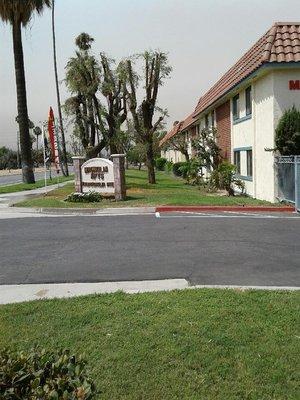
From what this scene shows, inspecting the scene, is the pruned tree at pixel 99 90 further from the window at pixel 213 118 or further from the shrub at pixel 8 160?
the shrub at pixel 8 160

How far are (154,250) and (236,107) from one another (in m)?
14.6

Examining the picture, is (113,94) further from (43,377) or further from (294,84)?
(43,377)

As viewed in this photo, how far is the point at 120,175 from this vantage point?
17656 mm

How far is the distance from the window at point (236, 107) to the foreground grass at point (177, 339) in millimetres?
16513

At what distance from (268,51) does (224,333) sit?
13.1 meters

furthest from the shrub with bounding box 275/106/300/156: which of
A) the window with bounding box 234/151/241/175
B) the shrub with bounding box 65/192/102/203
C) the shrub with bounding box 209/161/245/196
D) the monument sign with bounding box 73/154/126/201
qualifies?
the shrub with bounding box 65/192/102/203

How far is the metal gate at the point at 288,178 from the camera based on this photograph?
13648 millimetres

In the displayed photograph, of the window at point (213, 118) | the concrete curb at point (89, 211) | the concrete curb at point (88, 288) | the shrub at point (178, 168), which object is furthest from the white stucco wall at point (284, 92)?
the shrub at point (178, 168)

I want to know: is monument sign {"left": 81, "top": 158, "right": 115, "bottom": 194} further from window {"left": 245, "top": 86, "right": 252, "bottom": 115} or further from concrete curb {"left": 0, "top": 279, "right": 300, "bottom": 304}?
concrete curb {"left": 0, "top": 279, "right": 300, "bottom": 304}

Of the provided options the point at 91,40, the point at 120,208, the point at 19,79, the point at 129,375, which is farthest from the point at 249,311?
the point at 91,40

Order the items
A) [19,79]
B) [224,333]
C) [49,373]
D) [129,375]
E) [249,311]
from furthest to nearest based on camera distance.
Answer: [19,79] < [249,311] < [224,333] < [129,375] < [49,373]

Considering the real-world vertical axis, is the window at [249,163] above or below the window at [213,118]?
below

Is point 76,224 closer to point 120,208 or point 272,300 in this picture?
point 120,208

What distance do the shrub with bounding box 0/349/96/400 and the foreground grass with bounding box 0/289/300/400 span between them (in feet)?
3.02
